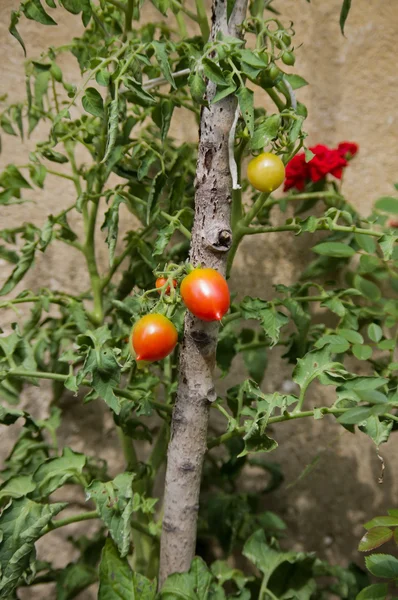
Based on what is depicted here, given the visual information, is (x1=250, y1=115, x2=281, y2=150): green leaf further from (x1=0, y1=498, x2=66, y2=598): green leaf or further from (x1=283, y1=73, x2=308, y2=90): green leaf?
(x1=0, y1=498, x2=66, y2=598): green leaf

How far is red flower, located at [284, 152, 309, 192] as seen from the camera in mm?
1058

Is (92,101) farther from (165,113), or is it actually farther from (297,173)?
(297,173)

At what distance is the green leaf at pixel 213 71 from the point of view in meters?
0.56

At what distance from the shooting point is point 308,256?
119 centimetres

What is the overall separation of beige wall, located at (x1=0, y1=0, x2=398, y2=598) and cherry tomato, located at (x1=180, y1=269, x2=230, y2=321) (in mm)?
601

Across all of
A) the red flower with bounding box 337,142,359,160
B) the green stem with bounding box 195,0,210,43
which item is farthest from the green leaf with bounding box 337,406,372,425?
the red flower with bounding box 337,142,359,160

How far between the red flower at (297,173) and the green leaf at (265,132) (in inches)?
17.5

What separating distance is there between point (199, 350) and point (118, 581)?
0.31 metres

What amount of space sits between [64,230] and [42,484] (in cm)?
42

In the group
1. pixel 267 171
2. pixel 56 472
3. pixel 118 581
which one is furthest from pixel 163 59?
pixel 118 581

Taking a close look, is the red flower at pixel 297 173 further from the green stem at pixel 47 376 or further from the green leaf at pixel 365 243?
the green stem at pixel 47 376

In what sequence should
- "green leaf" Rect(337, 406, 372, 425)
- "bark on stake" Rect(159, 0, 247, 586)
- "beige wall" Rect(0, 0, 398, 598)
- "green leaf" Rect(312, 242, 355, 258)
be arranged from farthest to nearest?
"beige wall" Rect(0, 0, 398, 598) < "green leaf" Rect(312, 242, 355, 258) < "bark on stake" Rect(159, 0, 247, 586) < "green leaf" Rect(337, 406, 372, 425)

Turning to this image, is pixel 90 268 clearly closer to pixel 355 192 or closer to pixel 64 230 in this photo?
Answer: pixel 64 230

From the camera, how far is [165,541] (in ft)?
2.54
